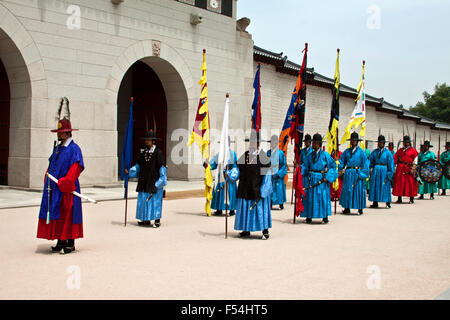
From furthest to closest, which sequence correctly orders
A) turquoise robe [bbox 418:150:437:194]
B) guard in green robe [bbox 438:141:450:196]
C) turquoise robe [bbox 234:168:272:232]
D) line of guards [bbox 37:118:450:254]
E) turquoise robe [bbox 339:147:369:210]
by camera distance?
guard in green robe [bbox 438:141:450:196]
turquoise robe [bbox 418:150:437:194]
turquoise robe [bbox 339:147:369:210]
turquoise robe [bbox 234:168:272:232]
line of guards [bbox 37:118:450:254]

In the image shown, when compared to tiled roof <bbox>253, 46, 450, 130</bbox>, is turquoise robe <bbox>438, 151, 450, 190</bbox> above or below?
below

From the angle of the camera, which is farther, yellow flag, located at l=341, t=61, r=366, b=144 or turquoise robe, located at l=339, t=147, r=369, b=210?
yellow flag, located at l=341, t=61, r=366, b=144

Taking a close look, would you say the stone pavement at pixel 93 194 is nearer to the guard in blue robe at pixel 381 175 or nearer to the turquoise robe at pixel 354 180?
the turquoise robe at pixel 354 180

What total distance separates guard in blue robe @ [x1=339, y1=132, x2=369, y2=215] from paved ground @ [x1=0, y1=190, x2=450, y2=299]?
5.62 ft

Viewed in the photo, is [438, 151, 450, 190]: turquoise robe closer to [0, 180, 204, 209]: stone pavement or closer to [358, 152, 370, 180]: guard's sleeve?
[358, 152, 370, 180]: guard's sleeve

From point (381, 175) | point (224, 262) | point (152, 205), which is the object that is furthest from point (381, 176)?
point (224, 262)

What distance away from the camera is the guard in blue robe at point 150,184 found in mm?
8227

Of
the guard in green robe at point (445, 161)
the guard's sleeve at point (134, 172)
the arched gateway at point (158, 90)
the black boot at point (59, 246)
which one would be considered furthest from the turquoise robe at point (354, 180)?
the arched gateway at point (158, 90)

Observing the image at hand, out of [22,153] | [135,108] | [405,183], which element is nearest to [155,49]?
[135,108]

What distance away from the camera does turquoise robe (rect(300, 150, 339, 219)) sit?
909 centimetres

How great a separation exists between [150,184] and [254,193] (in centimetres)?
200

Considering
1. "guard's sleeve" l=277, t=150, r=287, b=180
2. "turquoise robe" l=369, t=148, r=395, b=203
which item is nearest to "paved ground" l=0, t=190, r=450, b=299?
"guard's sleeve" l=277, t=150, r=287, b=180
